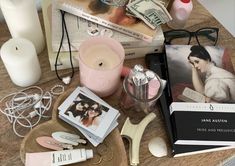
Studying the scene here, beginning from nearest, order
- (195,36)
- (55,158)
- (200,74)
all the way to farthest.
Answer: (55,158) → (200,74) → (195,36)

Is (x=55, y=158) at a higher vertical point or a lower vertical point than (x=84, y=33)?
lower

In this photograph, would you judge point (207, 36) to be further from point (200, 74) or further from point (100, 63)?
point (100, 63)

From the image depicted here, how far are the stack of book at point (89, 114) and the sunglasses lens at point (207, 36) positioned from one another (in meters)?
0.30

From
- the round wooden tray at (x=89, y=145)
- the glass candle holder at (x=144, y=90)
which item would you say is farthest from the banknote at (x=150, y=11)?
the round wooden tray at (x=89, y=145)

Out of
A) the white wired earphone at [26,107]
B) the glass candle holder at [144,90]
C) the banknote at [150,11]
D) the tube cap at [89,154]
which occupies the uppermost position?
the banknote at [150,11]

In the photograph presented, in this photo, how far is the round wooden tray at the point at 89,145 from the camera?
51 cm

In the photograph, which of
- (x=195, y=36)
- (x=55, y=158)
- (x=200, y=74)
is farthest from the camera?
(x=195, y=36)

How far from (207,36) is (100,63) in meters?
0.29

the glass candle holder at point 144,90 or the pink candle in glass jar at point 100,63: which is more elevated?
the pink candle in glass jar at point 100,63

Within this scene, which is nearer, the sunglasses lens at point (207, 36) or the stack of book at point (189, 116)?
the stack of book at point (189, 116)

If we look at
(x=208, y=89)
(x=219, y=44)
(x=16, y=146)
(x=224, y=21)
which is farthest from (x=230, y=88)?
(x=224, y=21)

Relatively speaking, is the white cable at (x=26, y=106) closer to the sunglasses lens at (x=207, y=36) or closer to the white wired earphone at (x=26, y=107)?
the white wired earphone at (x=26, y=107)

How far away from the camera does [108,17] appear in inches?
24.5

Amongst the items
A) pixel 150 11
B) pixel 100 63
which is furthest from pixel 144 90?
pixel 150 11
